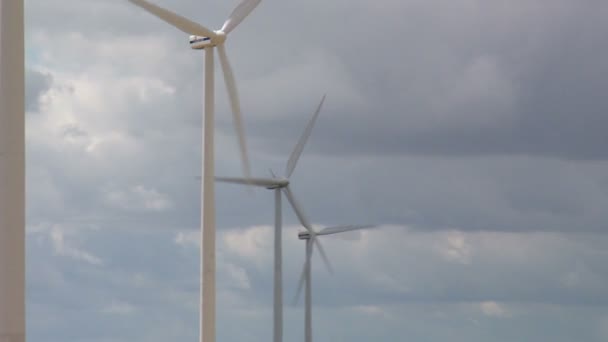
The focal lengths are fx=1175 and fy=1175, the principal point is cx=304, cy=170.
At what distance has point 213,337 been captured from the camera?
52.9m

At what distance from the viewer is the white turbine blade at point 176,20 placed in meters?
52.6

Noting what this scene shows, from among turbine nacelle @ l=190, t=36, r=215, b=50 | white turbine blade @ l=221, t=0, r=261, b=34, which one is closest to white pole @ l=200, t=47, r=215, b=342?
turbine nacelle @ l=190, t=36, r=215, b=50

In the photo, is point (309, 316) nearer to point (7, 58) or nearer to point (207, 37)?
point (207, 37)

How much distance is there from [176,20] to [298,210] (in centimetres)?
5206

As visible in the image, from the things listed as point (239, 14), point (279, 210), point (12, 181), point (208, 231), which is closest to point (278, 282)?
point (279, 210)

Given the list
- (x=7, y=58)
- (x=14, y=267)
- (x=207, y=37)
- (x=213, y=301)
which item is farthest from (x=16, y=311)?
(x=207, y=37)

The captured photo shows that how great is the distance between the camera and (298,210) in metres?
106

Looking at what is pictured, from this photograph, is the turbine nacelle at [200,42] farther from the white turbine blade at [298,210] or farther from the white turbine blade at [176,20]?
the white turbine blade at [298,210]

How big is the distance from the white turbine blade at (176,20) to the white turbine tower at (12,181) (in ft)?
72.0

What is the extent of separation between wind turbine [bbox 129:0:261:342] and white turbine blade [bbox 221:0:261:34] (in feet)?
1.59

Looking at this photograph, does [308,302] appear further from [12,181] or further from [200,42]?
[12,181]

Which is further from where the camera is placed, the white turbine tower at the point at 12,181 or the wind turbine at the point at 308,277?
the wind turbine at the point at 308,277

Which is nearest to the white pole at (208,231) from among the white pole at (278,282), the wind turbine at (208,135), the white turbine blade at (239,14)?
the wind turbine at (208,135)

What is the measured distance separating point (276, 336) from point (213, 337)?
44.3m
